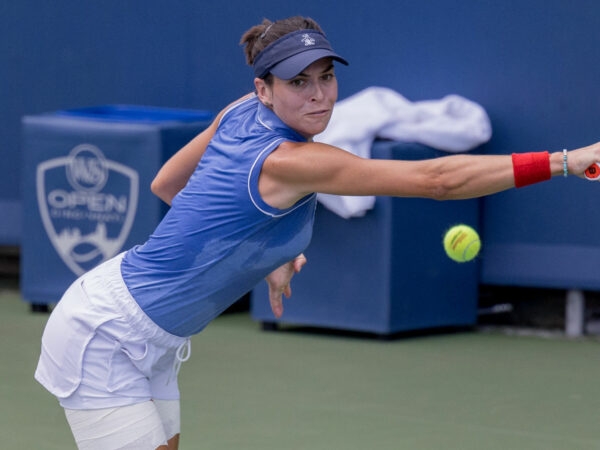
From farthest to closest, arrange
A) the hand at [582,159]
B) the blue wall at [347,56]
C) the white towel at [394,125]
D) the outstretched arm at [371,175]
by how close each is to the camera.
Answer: the blue wall at [347,56] → the white towel at [394,125] → the outstretched arm at [371,175] → the hand at [582,159]

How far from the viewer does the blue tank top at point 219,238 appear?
291 cm

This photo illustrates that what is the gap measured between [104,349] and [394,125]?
3927mm

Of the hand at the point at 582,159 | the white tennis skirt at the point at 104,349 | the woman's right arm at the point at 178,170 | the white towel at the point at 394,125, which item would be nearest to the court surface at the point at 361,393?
the white towel at the point at 394,125

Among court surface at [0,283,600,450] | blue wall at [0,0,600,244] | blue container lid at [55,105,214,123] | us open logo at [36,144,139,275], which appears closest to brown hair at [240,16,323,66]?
court surface at [0,283,600,450]

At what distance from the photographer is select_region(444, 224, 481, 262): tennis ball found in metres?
5.51

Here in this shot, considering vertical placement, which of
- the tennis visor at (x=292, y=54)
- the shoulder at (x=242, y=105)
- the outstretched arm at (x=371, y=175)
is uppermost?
the tennis visor at (x=292, y=54)

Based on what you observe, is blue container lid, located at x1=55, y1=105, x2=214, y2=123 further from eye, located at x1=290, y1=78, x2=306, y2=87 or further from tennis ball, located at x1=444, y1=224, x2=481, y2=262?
eye, located at x1=290, y1=78, x2=306, y2=87

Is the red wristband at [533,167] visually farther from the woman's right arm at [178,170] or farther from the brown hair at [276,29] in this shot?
the woman's right arm at [178,170]

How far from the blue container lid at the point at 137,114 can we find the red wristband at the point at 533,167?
5003 mm

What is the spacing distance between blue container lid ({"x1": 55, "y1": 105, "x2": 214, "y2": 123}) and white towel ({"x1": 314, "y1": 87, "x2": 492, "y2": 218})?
3.91 feet

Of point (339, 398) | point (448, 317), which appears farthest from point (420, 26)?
point (339, 398)

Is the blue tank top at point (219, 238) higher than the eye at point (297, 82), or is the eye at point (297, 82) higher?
the eye at point (297, 82)

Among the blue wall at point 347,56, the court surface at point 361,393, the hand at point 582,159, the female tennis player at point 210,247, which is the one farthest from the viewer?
the blue wall at point 347,56

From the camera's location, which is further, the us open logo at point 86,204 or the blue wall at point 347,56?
the us open logo at point 86,204
